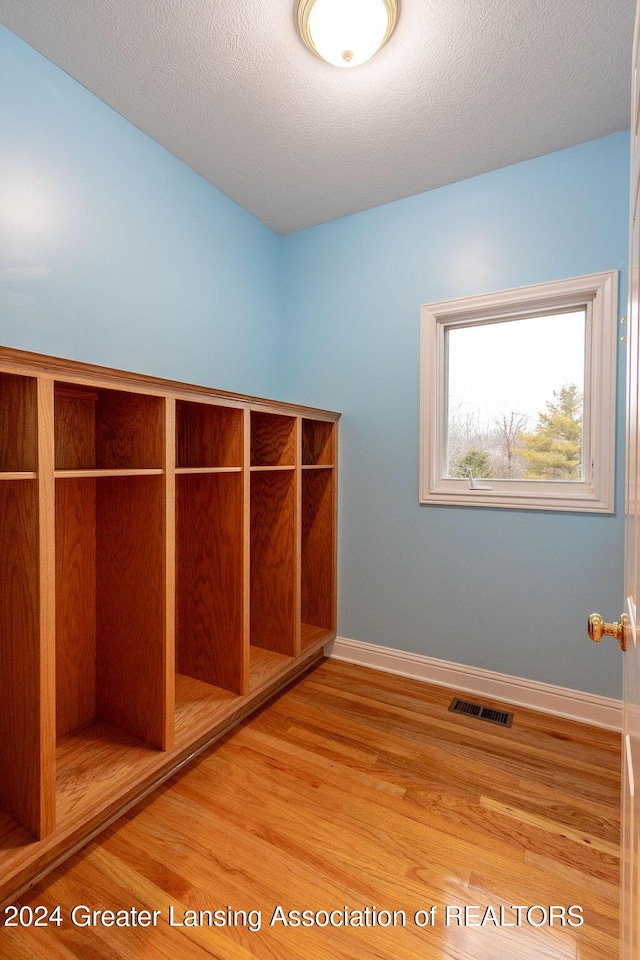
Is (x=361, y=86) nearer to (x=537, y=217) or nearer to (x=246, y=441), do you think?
(x=537, y=217)

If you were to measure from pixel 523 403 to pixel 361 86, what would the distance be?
1.48m

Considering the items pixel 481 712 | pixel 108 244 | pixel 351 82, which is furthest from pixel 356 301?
pixel 481 712

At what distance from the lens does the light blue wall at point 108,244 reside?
1.43 metres

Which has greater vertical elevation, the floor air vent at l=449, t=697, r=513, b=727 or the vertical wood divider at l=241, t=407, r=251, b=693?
the vertical wood divider at l=241, t=407, r=251, b=693

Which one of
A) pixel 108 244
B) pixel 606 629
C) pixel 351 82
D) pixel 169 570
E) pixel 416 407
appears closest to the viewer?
pixel 606 629

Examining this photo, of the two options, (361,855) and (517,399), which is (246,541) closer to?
(361,855)

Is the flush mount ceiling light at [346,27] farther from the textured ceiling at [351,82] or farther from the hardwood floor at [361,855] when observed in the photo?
the hardwood floor at [361,855]

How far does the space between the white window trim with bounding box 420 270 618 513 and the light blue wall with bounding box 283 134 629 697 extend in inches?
2.1

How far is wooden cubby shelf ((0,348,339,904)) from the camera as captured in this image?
113 centimetres

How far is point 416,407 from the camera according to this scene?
7.48 feet

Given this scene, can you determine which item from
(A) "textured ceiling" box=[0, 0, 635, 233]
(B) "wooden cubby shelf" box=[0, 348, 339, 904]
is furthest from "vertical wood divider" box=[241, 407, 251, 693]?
(A) "textured ceiling" box=[0, 0, 635, 233]

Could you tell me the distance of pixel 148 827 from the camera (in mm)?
1342

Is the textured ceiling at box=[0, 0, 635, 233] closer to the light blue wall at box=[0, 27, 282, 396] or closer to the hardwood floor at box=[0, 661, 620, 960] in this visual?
the light blue wall at box=[0, 27, 282, 396]

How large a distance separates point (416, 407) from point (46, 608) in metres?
1.83
